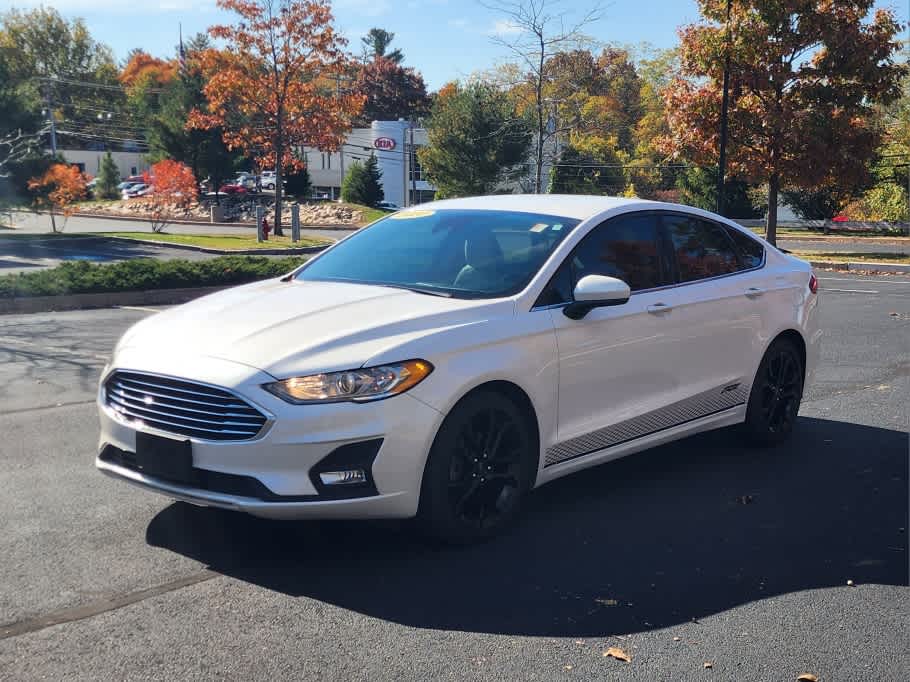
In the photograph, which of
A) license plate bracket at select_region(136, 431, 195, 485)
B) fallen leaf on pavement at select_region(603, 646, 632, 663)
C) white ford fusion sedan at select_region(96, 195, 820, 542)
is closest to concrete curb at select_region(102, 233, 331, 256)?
white ford fusion sedan at select_region(96, 195, 820, 542)

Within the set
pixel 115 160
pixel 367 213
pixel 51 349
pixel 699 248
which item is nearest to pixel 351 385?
pixel 699 248

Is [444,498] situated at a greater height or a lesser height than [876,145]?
lesser

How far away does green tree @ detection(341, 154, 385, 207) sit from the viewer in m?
59.7

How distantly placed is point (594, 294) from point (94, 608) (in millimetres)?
2691

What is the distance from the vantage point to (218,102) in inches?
1487

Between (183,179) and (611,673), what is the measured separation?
40484mm

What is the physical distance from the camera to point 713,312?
20.2 ft

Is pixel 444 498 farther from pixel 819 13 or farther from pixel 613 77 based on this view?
pixel 613 77

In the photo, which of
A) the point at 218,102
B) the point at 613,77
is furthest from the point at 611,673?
the point at 613,77

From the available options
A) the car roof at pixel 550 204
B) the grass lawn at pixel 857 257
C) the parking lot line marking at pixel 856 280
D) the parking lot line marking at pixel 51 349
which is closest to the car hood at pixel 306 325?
the car roof at pixel 550 204

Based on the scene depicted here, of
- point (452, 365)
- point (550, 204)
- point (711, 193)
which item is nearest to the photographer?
point (452, 365)

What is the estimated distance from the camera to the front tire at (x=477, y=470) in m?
4.52

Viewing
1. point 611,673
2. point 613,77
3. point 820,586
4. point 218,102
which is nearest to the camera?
point 611,673

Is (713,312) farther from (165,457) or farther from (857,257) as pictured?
(857,257)
